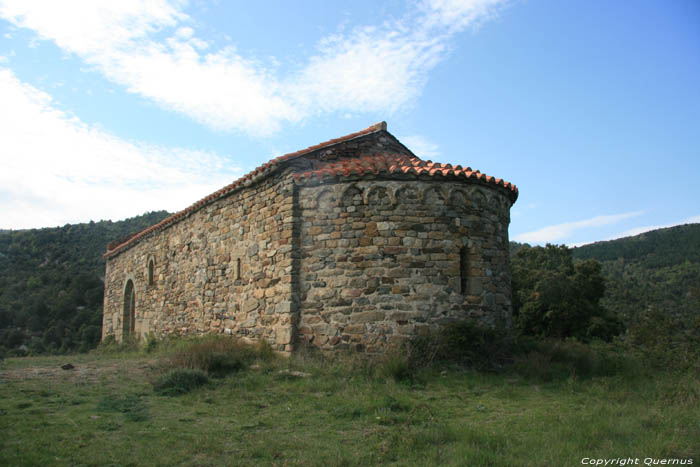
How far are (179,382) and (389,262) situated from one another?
3.73 metres

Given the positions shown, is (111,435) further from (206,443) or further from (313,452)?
(313,452)

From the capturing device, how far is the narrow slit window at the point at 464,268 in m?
8.95

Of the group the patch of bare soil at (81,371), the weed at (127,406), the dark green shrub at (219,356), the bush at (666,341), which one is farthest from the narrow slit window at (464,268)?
the patch of bare soil at (81,371)

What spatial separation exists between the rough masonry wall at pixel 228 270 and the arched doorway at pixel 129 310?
1.47 m

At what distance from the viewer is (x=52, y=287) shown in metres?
29.1

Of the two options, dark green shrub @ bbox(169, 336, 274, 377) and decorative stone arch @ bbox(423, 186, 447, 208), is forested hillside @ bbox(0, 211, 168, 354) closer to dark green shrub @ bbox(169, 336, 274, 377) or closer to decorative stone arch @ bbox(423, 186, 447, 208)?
dark green shrub @ bbox(169, 336, 274, 377)

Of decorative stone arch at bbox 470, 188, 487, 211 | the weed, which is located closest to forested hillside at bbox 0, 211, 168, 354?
the weed

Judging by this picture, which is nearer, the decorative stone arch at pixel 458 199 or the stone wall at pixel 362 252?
the stone wall at pixel 362 252

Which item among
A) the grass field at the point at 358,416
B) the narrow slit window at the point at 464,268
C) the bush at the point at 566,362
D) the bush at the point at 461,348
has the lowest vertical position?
the grass field at the point at 358,416

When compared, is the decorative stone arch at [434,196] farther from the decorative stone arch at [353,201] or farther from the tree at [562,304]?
the tree at [562,304]

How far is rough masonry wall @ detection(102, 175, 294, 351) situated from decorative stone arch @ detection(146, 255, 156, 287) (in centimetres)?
11

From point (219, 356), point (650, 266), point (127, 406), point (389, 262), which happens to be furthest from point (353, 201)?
point (650, 266)

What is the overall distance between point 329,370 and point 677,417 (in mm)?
4396

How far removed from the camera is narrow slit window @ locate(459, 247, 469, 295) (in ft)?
29.4
